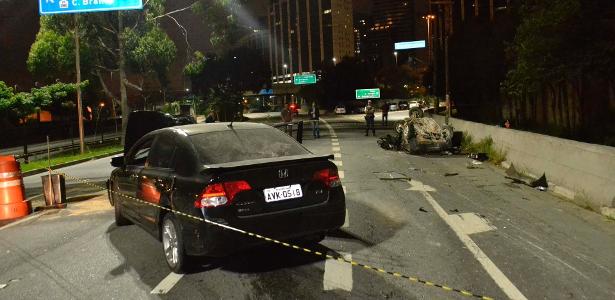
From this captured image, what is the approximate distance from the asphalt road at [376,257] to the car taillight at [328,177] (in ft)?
2.87

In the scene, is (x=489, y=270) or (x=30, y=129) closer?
(x=489, y=270)

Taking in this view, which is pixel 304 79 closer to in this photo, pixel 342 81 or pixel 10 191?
pixel 342 81

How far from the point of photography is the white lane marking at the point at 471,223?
709cm

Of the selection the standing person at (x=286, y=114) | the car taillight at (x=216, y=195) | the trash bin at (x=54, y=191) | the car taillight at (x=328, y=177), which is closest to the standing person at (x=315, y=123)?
the standing person at (x=286, y=114)

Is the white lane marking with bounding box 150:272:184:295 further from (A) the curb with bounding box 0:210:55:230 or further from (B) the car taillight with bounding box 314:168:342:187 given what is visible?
(A) the curb with bounding box 0:210:55:230

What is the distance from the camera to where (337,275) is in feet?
17.4

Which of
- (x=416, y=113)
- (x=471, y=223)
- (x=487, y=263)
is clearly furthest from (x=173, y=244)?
(x=416, y=113)

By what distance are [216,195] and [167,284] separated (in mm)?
1061

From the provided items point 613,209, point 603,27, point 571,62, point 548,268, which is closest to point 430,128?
point 571,62

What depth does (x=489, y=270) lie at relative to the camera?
5355mm

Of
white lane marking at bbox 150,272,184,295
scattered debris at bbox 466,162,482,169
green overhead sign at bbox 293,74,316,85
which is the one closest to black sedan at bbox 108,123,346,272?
white lane marking at bbox 150,272,184,295

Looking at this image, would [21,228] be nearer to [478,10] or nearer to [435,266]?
[435,266]

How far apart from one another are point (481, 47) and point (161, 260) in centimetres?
3520

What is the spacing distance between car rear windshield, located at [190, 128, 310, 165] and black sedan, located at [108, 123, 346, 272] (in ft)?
0.04
